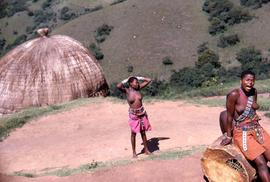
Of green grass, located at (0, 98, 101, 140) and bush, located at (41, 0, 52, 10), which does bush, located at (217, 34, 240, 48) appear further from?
bush, located at (41, 0, 52, 10)

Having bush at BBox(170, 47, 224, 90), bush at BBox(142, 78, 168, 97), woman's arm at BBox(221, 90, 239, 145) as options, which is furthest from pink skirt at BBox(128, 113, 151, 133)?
bush at BBox(170, 47, 224, 90)

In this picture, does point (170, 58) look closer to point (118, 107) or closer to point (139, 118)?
point (118, 107)

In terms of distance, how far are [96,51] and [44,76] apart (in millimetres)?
28839

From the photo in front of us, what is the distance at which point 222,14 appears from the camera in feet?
144

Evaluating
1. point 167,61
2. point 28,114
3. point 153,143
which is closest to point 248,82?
point 153,143

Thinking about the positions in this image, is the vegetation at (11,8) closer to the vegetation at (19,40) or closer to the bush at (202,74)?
the vegetation at (19,40)

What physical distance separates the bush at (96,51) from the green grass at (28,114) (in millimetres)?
28146

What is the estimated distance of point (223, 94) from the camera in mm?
16312

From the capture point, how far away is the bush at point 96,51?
42.1 m

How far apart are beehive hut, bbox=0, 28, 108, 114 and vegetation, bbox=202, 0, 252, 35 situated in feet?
95.5

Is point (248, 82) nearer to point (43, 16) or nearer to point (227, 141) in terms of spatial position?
point (227, 141)

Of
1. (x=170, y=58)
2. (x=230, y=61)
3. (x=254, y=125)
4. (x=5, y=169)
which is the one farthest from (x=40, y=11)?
(x=254, y=125)

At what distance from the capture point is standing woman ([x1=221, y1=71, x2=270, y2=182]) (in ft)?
19.6

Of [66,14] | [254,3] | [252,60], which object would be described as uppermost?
[66,14]
